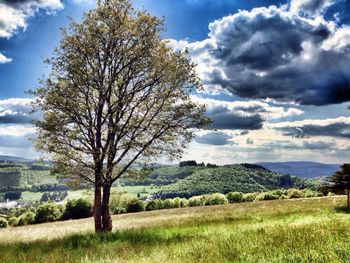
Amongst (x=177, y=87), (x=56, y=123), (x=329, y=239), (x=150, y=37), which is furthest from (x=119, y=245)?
(x=150, y=37)

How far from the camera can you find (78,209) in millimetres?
83188

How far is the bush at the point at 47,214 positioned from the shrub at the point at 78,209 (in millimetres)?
1969

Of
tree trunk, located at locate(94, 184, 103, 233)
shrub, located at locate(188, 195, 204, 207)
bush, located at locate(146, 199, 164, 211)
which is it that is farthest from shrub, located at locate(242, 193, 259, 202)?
tree trunk, located at locate(94, 184, 103, 233)

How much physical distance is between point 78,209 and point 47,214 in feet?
21.8

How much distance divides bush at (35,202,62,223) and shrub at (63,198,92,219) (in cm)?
197

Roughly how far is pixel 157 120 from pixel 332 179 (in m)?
15.8

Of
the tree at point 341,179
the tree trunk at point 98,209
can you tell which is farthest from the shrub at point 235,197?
the tree trunk at point 98,209

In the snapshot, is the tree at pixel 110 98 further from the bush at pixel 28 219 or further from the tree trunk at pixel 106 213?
the bush at pixel 28 219

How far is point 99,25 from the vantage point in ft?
66.3

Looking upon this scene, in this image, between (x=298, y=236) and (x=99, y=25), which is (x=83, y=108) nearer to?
(x=99, y=25)

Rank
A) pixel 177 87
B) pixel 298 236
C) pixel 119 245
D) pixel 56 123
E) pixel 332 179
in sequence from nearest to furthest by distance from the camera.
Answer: pixel 298 236, pixel 119 245, pixel 56 123, pixel 177 87, pixel 332 179

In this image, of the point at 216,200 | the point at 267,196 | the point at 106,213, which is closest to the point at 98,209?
the point at 106,213

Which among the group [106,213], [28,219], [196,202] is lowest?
[28,219]

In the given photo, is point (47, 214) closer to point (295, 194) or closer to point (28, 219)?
point (28, 219)
